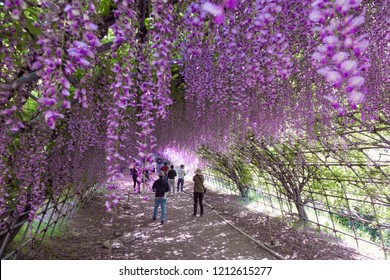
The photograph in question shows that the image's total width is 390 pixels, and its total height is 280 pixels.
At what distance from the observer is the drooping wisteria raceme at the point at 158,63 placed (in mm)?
967

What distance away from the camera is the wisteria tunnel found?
3.51 ft

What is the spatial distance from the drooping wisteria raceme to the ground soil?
1.71 m

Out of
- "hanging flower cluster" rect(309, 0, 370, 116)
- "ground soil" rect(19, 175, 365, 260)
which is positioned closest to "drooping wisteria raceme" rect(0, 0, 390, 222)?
"hanging flower cluster" rect(309, 0, 370, 116)

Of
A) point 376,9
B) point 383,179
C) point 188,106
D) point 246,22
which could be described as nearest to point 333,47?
point 246,22

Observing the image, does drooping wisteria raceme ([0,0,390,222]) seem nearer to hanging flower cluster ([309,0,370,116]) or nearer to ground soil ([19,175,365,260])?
hanging flower cluster ([309,0,370,116])

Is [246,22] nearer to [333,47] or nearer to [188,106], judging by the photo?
[333,47]

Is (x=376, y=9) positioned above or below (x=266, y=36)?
above

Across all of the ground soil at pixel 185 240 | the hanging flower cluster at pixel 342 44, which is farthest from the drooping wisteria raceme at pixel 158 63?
the ground soil at pixel 185 240

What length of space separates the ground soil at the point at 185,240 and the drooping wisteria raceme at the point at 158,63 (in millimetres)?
1711

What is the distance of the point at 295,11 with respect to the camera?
A: 176cm

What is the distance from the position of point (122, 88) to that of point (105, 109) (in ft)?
7.75

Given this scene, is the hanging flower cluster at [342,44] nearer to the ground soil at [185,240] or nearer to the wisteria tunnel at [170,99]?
the wisteria tunnel at [170,99]

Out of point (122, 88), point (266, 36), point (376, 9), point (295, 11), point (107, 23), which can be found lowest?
point (122, 88)

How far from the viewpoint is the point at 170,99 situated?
188cm
